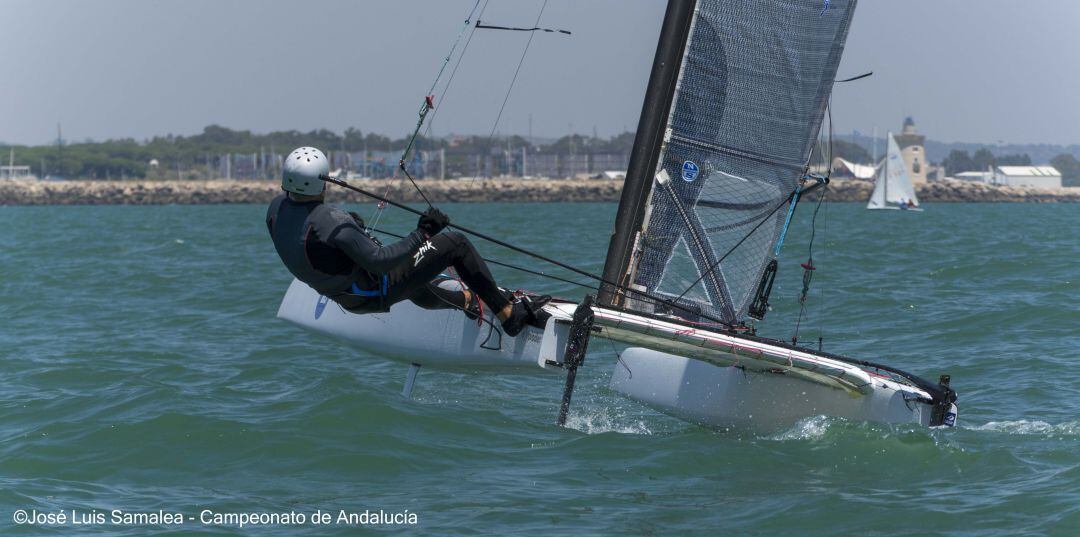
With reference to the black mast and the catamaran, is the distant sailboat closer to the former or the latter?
the catamaran

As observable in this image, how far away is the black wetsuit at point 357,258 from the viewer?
5.57 m

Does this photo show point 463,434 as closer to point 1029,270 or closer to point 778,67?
point 778,67

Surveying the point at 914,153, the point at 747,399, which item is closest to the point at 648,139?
the point at 747,399

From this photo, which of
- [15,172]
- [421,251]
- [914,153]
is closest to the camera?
[421,251]

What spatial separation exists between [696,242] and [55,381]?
Result: 4.31m

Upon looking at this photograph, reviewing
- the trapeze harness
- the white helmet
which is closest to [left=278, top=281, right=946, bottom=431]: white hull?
the trapeze harness

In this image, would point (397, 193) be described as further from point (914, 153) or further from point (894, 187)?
point (914, 153)

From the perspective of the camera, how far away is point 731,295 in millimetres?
A: 7270

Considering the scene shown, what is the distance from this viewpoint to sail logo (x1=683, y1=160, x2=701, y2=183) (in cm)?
698

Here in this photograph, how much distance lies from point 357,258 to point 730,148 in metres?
2.49

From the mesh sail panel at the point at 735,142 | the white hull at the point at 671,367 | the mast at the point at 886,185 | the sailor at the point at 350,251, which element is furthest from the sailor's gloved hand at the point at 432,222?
the mast at the point at 886,185

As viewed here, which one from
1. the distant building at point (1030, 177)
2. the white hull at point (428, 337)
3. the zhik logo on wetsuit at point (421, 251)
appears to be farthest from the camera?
the distant building at point (1030, 177)

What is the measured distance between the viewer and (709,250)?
283 inches

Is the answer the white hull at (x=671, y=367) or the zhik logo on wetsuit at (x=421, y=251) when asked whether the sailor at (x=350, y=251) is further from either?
the white hull at (x=671, y=367)
